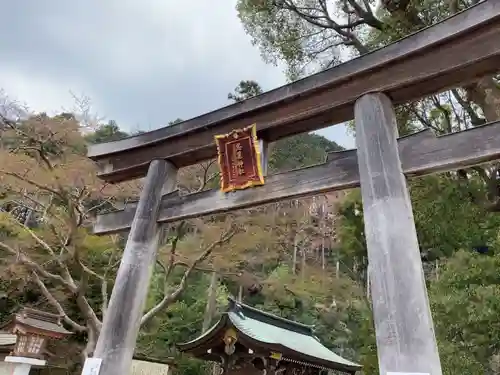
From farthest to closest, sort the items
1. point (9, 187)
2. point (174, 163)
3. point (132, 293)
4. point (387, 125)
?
point (9, 187), point (174, 163), point (132, 293), point (387, 125)

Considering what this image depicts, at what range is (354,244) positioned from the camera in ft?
38.9

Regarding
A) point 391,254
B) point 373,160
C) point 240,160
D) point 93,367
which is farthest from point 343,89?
point 93,367

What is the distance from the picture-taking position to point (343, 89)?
121 inches

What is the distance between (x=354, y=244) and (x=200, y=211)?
9228 mm

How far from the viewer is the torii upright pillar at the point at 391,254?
6.90ft

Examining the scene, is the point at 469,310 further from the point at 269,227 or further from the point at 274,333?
the point at 269,227

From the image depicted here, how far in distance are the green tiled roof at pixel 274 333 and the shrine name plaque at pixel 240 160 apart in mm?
5647

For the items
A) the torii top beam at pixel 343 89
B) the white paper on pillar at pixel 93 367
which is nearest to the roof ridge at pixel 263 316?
the torii top beam at pixel 343 89

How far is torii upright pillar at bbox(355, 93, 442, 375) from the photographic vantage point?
2.10m

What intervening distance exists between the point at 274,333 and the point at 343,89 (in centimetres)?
880

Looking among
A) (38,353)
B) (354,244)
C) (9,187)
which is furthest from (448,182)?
(9,187)

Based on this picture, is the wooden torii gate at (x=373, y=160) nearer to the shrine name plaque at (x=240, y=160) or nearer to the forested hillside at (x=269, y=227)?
the shrine name plaque at (x=240, y=160)

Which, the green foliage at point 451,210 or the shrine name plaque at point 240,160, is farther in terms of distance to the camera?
the green foliage at point 451,210

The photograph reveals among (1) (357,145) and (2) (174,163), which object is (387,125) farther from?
(2) (174,163)
